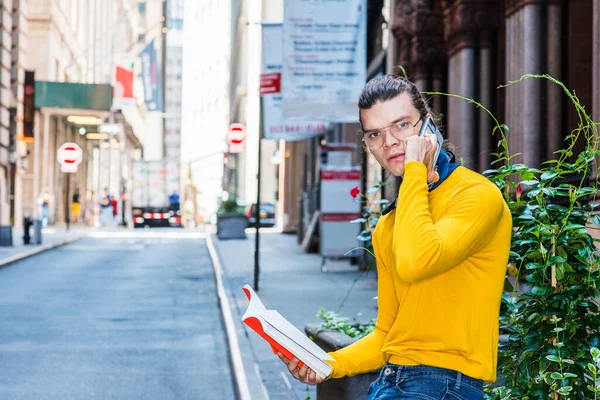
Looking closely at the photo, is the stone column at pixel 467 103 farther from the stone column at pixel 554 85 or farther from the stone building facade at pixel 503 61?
the stone column at pixel 554 85

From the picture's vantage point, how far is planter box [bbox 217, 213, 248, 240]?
36312 millimetres

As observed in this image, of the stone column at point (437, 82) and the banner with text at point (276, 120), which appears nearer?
the stone column at point (437, 82)

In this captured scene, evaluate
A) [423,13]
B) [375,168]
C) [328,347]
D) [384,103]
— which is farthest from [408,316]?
[375,168]

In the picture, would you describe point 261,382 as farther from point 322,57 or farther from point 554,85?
point 322,57

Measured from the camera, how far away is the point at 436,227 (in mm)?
2816

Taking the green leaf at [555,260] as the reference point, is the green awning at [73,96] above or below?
above

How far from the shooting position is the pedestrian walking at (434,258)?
9.20ft

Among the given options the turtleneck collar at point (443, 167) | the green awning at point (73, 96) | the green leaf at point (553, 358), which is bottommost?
the green leaf at point (553, 358)

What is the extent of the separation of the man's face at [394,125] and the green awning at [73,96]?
45.3 meters

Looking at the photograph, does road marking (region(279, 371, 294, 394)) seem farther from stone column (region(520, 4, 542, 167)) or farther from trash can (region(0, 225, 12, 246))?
trash can (region(0, 225, 12, 246))

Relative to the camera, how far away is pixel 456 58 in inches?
648

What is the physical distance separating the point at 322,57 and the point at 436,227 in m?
13.6

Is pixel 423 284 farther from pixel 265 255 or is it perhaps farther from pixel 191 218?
pixel 191 218

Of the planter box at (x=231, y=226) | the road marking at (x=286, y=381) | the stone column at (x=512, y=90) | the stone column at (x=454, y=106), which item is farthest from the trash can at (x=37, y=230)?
the road marking at (x=286, y=381)
